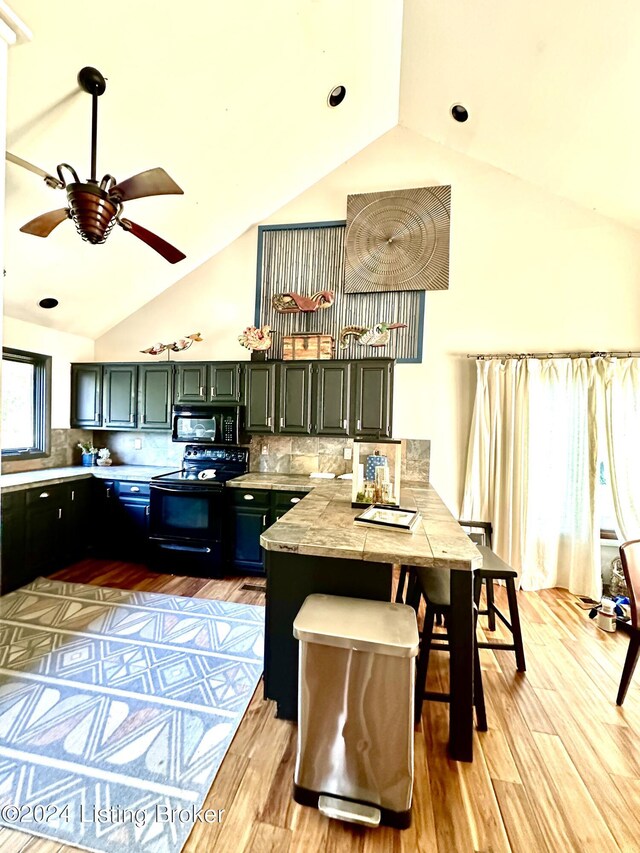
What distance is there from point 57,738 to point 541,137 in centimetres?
508

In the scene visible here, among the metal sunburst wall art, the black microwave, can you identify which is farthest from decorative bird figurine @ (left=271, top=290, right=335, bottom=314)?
the black microwave

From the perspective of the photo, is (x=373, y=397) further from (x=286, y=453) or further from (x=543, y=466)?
(x=543, y=466)

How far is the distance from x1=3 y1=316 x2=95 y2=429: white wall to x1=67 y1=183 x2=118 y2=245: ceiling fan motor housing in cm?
240

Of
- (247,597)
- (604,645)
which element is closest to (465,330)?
(604,645)

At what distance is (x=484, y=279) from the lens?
12.1ft

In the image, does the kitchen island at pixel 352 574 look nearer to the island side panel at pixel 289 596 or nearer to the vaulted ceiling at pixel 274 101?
the island side panel at pixel 289 596

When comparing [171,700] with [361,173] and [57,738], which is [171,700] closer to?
[57,738]

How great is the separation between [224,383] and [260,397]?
43 centimetres

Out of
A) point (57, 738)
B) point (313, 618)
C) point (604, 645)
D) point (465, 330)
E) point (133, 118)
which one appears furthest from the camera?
point (465, 330)

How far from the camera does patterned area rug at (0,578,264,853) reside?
4.53 ft

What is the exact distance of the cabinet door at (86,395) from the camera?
418 cm

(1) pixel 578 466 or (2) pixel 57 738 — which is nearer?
(2) pixel 57 738

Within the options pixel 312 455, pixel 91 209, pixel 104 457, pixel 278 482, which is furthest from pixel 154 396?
pixel 91 209

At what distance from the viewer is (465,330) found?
3.71 meters
